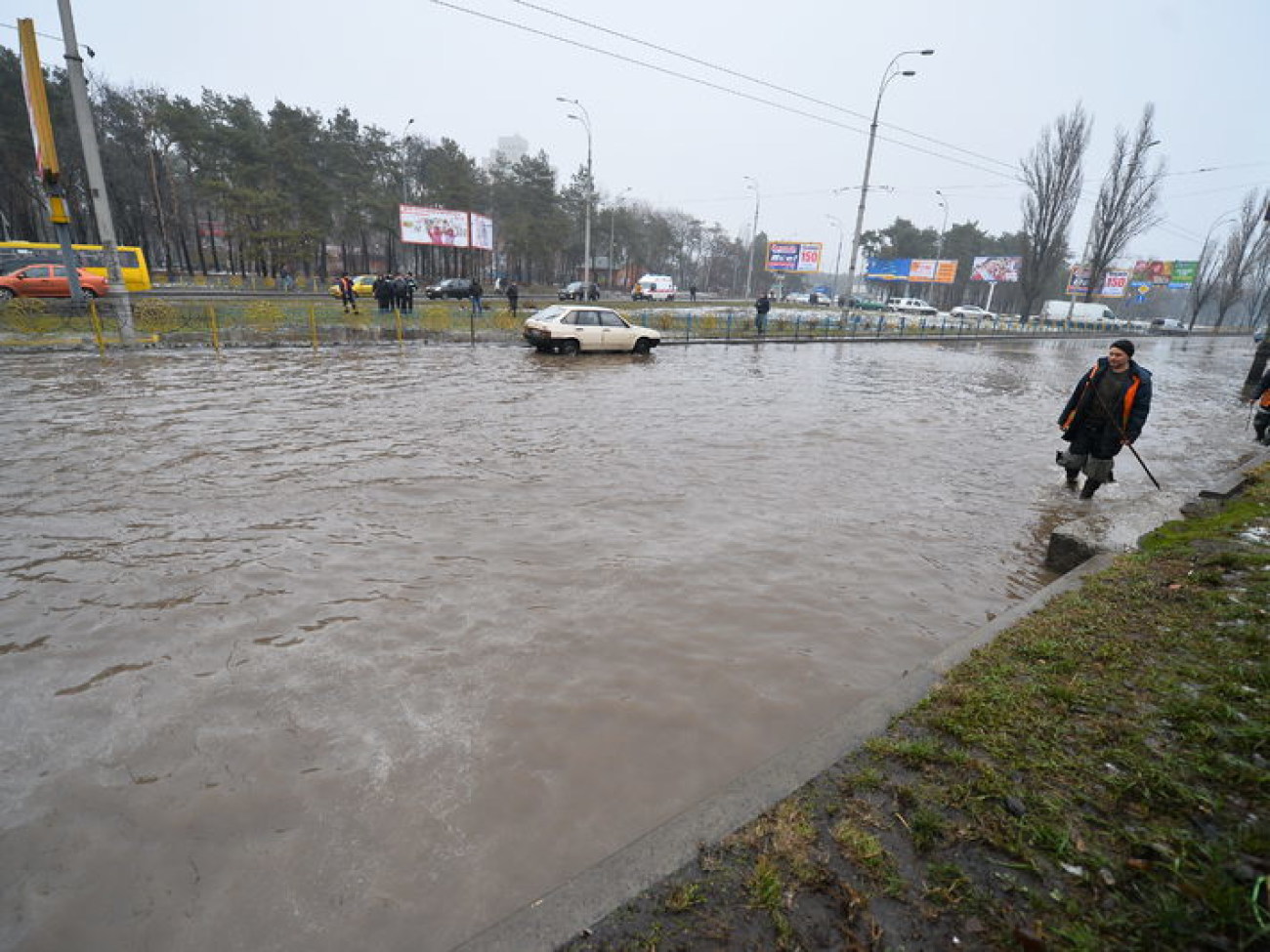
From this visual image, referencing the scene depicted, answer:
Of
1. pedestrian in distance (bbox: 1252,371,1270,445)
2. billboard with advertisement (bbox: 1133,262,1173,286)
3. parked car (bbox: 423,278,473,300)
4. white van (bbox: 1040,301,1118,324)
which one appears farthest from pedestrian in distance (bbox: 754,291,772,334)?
billboard with advertisement (bbox: 1133,262,1173,286)

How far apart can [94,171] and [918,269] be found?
6690 cm

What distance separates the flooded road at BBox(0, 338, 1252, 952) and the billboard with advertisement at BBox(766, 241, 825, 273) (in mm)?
57044

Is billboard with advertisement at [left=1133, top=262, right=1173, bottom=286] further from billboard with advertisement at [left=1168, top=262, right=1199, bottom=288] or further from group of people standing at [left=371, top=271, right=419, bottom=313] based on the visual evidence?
group of people standing at [left=371, top=271, right=419, bottom=313]

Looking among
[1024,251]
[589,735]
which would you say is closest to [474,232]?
[1024,251]

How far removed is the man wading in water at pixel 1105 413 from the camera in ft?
21.4

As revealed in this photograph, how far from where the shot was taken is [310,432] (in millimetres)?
8680

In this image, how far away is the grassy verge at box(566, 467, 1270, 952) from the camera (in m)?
1.83

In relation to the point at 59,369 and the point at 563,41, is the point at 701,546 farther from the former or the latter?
the point at 563,41

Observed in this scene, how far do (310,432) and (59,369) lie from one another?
833 cm

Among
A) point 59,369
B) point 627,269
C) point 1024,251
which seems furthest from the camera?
point 627,269

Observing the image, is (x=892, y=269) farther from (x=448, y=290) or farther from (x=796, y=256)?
(x=448, y=290)

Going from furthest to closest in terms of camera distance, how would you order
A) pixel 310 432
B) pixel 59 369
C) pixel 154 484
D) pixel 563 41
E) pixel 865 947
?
pixel 563 41 → pixel 59 369 → pixel 310 432 → pixel 154 484 → pixel 865 947

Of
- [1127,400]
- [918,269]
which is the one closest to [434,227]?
[1127,400]

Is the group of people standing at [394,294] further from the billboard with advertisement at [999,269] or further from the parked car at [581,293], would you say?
the billboard with advertisement at [999,269]
